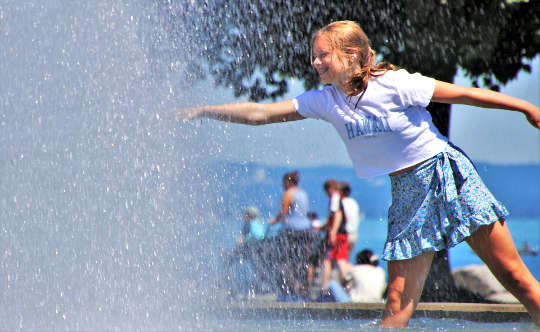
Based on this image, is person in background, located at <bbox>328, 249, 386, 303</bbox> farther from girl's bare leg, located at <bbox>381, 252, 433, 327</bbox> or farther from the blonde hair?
the blonde hair

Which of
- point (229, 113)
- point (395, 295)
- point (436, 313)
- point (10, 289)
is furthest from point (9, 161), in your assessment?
point (436, 313)

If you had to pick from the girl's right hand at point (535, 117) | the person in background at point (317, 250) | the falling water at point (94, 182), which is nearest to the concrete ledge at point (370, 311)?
the falling water at point (94, 182)

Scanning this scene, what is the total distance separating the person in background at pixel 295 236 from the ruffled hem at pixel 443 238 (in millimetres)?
3611

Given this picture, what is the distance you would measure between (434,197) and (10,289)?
6.30 feet

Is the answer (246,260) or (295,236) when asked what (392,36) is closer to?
(295,236)

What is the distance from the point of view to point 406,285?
304cm

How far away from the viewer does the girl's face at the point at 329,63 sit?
2.98m

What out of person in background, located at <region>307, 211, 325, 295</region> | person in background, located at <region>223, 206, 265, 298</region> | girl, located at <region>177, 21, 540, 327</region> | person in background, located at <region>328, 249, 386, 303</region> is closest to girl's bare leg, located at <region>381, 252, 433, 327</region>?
girl, located at <region>177, 21, 540, 327</region>

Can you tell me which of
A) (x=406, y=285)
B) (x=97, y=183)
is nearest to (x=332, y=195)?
(x=97, y=183)

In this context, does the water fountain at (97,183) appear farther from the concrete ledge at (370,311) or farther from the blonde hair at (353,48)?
the blonde hair at (353,48)

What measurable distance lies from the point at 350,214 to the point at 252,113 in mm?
5430

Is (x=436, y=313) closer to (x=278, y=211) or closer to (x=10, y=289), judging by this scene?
(x=10, y=289)

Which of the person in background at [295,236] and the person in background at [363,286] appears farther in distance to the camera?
the person in background at [295,236]

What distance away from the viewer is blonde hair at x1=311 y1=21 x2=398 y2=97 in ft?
9.78
